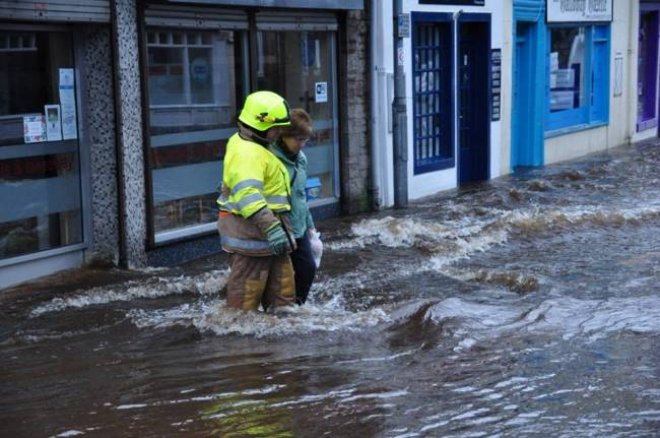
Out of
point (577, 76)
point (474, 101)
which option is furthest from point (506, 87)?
point (577, 76)

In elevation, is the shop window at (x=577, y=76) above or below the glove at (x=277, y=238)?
above

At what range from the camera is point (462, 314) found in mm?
8031

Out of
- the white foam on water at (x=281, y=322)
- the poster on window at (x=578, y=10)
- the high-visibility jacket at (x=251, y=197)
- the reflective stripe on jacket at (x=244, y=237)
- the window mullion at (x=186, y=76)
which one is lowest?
the white foam on water at (x=281, y=322)

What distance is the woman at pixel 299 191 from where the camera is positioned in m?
7.34

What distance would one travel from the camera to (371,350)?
715 centimetres

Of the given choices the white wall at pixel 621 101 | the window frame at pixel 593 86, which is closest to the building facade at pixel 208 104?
the window frame at pixel 593 86

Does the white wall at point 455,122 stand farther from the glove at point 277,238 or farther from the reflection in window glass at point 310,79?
the glove at point 277,238

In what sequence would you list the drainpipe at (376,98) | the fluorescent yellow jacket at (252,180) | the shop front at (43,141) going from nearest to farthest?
the fluorescent yellow jacket at (252,180) < the shop front at (43,141) < the drainpipe at (376,98)

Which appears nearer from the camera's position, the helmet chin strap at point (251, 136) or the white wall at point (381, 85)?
the helmet chin strap at point (251, 136)

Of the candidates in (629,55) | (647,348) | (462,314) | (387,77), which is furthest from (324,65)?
(629,55)

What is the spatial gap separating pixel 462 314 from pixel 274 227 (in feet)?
5.98

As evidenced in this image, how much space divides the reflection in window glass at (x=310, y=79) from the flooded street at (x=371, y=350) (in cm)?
199

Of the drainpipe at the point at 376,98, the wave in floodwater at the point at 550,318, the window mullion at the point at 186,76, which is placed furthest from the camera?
the drainpipe at the point at 376,98

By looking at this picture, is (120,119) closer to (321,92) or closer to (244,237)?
(244,237)
